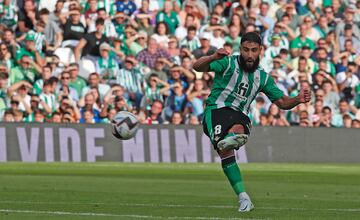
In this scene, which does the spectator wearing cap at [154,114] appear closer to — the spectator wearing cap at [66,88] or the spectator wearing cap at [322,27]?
the spectator wearing cap at [66,88]

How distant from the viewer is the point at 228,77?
12688 mm

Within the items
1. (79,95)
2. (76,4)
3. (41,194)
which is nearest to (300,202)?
(41,194)

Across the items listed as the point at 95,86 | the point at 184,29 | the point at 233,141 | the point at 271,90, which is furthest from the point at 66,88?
the point at 233,141

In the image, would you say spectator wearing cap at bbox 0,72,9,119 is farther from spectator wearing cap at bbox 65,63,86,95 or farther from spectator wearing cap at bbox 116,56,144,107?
spectator wearing cap at bbox 116,56,144,107

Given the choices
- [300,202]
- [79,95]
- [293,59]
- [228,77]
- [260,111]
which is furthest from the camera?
[293,59]

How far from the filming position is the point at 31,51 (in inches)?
1102

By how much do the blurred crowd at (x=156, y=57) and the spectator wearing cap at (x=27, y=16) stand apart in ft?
0.09

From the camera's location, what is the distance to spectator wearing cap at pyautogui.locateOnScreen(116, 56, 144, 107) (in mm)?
28812

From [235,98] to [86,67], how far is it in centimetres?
1618

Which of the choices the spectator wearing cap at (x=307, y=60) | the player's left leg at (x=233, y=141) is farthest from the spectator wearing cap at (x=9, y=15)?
the player's left leg at (x=233, y=141)

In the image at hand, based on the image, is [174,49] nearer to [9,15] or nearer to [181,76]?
[181,76]

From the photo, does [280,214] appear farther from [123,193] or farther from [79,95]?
[79,95]

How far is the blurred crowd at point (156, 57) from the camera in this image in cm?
2742

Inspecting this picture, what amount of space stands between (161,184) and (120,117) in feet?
10.6
